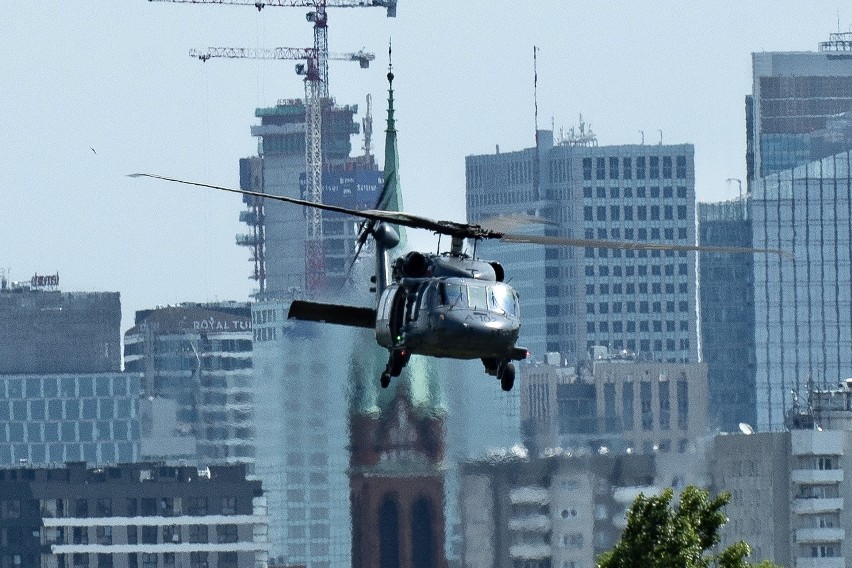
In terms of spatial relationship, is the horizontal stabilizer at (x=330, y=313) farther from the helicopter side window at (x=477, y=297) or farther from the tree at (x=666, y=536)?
the tree at (x=666, y=536)

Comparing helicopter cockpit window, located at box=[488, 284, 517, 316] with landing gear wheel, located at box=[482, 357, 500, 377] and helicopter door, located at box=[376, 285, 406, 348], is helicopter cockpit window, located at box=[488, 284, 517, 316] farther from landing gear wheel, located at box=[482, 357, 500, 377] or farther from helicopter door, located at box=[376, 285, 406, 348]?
helicopter door, located at box=[376, 285, 406, 348]

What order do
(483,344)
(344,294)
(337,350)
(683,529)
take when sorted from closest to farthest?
(483,344)
(683,529)
(344,294)
(337,350)

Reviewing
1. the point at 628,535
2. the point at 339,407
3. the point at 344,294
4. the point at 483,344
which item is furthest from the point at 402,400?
Answer: the point at 483,344

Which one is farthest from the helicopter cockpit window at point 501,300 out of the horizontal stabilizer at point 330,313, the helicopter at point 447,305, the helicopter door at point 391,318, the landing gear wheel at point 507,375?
the horizontal stabilizer at point 330,313

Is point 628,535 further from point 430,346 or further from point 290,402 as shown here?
point 290,402

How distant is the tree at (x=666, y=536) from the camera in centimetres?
8625

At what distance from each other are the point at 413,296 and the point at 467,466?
11491 centimetres

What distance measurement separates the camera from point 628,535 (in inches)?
3433

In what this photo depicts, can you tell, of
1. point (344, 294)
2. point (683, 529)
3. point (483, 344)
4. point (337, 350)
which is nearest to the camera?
point (483, 344)

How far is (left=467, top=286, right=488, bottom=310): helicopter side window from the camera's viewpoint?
76.1 meters

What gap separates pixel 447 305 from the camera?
7612 centimetres

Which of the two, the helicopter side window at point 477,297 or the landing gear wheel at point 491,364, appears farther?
the landing gear wheel at point 491,364

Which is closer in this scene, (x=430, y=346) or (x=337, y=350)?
(x=430, y=346)

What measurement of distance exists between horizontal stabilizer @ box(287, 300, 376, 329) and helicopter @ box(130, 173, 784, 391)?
0.02 metres
